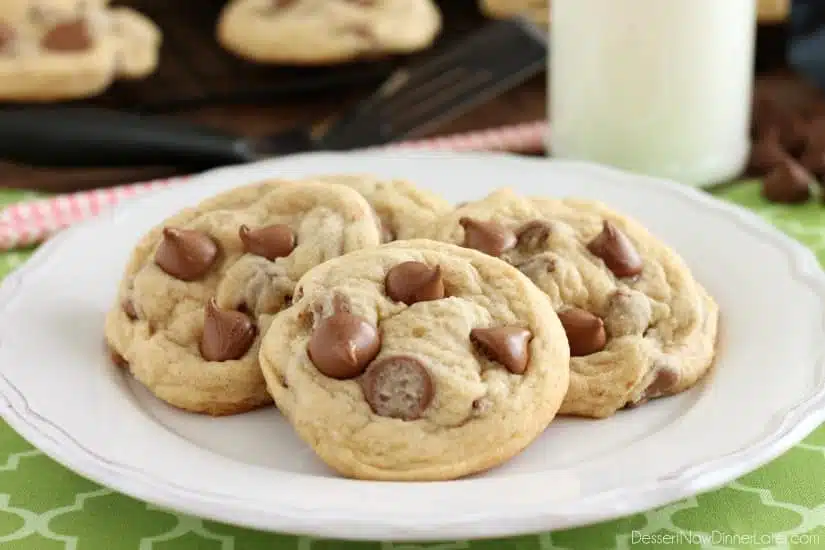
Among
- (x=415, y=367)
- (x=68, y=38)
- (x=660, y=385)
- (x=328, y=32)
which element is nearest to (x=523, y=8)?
(x=328, y=32)

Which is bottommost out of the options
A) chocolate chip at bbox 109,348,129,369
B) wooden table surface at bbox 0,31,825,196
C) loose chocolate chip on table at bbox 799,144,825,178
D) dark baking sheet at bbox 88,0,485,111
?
wooden table surface at bbox 0,31,825,196

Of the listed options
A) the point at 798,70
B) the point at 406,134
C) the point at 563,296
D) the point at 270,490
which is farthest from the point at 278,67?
the point at 270,490

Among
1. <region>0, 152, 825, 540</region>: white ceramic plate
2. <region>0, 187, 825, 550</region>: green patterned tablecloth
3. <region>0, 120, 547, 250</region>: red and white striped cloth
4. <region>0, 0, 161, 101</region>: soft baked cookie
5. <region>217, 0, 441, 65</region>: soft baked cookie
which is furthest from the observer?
<region>217, 0, 441, 65</region>: soft baked cookie

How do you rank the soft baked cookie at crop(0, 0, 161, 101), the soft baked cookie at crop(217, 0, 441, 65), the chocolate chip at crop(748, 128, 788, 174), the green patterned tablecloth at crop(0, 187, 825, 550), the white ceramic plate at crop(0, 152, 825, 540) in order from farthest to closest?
1. the soft baked cookie at crop(217, 0, 441, 65)
2. the soft baked cookie at crop(0, 0, 161, 101)
3. the chocolate chip at crop(748, 128, 788, 174)
4. the green patterned tablecloth at crop(0, 187, 825, 550)
5. the white ceramic plate at crop(0, 152, 825, 540)

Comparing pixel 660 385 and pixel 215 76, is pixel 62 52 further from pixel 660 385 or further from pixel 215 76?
pixel 660 385

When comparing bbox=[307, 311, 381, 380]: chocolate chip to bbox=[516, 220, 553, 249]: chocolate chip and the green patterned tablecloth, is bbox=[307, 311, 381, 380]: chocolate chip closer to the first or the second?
the green patterned tablecloth

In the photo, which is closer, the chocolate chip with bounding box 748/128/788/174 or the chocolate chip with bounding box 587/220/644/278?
the chocolate chip with bounding box 587/220/644/278

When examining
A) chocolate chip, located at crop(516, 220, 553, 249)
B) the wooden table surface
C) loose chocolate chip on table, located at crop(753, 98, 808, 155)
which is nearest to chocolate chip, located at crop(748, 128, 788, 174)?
loose chocolate chip on table, located at crop(753, 98, 808, 155)

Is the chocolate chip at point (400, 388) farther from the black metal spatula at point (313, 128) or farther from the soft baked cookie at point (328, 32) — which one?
the soft baked cookie at point (328, 32)
